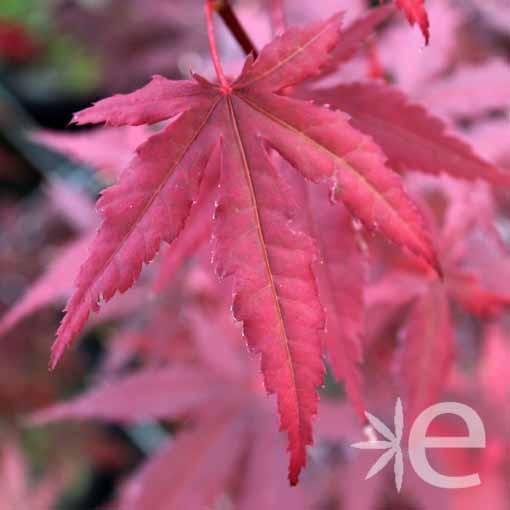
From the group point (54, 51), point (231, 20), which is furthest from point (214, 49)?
point (54, 51)

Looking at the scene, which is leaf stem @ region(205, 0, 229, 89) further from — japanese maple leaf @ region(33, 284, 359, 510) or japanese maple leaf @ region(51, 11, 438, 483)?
japanese maple leaf @ region(33, 284, 359, 510)

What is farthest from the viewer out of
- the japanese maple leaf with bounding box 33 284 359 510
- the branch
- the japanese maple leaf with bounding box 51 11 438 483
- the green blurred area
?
the green blurred area

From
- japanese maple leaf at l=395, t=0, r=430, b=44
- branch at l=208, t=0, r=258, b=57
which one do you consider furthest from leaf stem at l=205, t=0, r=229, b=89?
japanese maple leaf at l=395, t=0, r=430, b=44

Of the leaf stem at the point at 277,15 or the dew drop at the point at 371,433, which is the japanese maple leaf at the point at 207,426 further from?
the leaf stem at the point at 277,15

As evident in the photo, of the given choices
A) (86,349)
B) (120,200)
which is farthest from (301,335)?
(86,349)

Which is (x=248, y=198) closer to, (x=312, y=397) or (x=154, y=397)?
(x=312, y=397)

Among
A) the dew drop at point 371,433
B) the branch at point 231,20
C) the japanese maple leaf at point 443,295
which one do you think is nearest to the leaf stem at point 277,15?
the branch at point 231,20
